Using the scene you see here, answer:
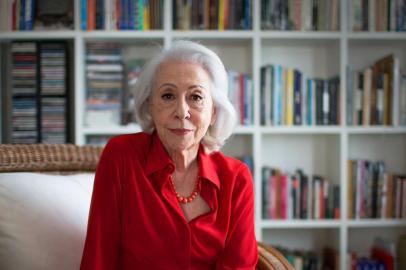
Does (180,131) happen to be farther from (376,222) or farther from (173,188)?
(376,222)

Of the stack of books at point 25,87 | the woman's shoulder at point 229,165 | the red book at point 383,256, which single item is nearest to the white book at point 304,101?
the red book at point 383,256

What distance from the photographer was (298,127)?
7.96 feet

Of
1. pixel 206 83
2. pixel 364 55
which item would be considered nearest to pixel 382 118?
pixel 364 55

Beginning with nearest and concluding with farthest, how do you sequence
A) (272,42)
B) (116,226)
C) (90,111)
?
1. (116,226)
2. (90,111)
3. (272,42)

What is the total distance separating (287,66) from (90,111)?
1.29 meters

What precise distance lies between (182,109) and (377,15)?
72.1 inches

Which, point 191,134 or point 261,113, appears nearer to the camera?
point 191,134

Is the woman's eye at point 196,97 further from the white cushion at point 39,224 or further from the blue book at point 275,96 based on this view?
the blue book at point 275,96

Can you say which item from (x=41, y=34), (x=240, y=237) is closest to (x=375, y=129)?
(x=240, y=237)

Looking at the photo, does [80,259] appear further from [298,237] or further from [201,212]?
[298,237]

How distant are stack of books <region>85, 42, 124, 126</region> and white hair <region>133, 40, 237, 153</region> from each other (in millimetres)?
1202

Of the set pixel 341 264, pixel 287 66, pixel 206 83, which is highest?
pixel 287 66

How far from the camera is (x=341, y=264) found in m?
2.46

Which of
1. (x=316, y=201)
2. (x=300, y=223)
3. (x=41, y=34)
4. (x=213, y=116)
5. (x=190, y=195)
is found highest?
(x=41, y=34)
